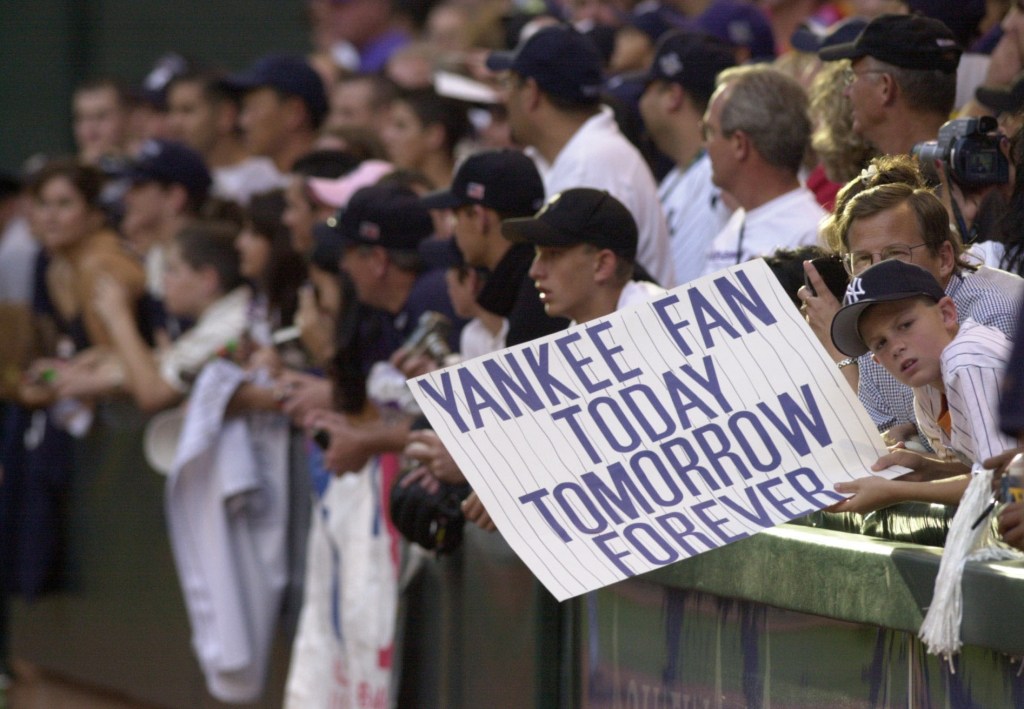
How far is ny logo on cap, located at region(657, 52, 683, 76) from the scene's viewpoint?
252 inches

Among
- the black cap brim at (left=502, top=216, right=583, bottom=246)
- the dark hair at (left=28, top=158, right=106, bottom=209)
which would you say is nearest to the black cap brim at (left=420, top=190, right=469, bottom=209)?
the black cap brim at (left=502, top=216, right=583, bottom=246)

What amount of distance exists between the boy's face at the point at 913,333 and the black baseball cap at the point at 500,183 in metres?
2.34

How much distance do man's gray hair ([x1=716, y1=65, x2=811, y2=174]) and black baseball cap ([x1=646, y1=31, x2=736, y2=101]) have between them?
934mm

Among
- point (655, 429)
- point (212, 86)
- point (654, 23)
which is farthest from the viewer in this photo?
point (212, 86)

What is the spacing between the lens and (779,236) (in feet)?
17.1

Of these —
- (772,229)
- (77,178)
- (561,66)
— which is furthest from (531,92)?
(77,178)

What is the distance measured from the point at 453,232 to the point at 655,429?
2176 mm

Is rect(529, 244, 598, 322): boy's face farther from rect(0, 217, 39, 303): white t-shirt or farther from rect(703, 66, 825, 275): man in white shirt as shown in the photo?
rect(0, 217, 39, 303): white t-shirt

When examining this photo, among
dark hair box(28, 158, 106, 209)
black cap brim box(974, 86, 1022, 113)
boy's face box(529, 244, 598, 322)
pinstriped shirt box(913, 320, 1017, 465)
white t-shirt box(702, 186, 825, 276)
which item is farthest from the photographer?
dark hair box(28, 158, 106, 209)

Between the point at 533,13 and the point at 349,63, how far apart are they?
9.87 feet

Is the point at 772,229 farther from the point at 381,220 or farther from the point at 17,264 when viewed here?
the point at 17,264

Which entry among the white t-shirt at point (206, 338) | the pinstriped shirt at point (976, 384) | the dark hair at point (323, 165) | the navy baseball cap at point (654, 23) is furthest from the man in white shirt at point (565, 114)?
the pinstriped shirt at point (976, 384)

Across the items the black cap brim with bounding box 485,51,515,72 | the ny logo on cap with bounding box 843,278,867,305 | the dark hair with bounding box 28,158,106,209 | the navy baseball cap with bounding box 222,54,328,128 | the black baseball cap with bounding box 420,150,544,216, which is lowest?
the dark hair with bounding box 28,158,106,209

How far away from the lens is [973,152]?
4.12m
